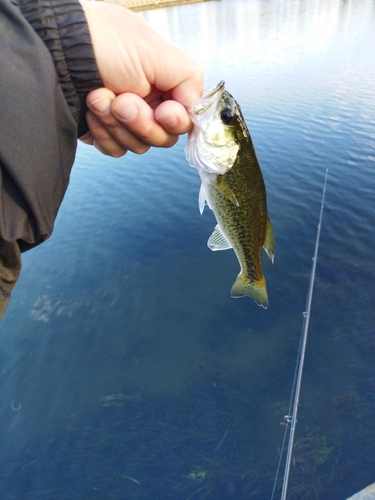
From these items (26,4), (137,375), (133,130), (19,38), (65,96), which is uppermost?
(26,4)

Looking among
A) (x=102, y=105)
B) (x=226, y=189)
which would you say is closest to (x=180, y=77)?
(x=102, y=105)

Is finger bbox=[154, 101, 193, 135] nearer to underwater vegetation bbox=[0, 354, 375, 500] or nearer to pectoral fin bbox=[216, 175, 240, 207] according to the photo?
pectoral fin bbox=[216, 175, 240, 207]

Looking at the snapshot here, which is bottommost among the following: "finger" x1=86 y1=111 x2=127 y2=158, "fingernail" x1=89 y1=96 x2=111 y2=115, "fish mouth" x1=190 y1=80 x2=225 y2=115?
"finger" x1=86 y1=111 x2=127 y2=158

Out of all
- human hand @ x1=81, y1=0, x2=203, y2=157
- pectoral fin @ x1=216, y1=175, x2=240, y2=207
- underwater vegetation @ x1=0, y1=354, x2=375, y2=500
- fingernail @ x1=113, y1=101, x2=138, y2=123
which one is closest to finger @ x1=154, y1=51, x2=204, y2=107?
human hand @ x1=81, y1=0, x2=203, y2=157

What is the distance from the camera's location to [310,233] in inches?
401

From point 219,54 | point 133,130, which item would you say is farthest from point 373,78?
point 133,130

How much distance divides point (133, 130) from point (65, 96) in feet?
1.58

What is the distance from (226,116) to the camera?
7.59ft

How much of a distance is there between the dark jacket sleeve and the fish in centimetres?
80

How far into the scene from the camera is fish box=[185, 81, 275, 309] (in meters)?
2.31

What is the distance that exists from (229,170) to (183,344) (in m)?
5.69

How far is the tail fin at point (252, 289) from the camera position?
9.98ft

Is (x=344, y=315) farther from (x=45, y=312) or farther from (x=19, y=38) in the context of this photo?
(x=19, y=38)

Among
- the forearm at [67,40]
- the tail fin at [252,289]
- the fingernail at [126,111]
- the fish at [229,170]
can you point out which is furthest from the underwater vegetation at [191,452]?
the forearm at [67,40]
